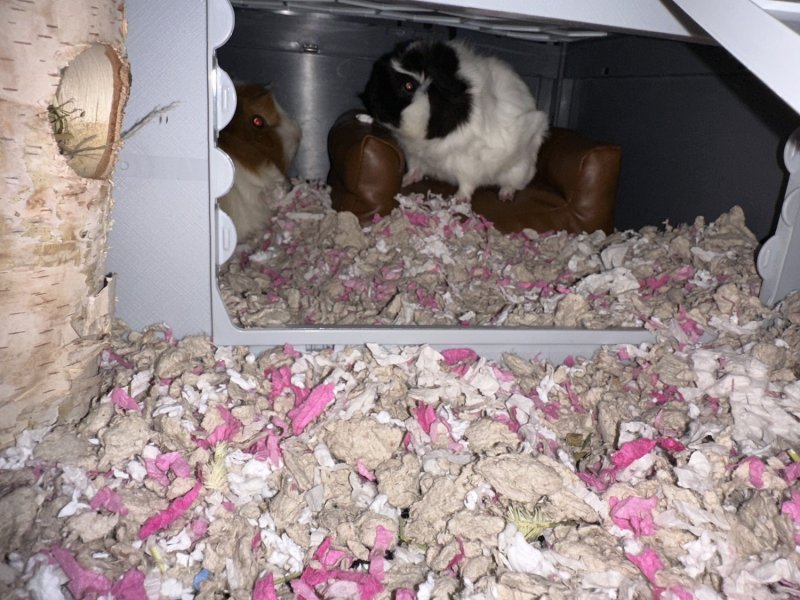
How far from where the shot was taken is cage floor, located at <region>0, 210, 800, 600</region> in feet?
3.06

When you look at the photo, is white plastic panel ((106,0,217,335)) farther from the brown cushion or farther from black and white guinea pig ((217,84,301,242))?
the brown cushion

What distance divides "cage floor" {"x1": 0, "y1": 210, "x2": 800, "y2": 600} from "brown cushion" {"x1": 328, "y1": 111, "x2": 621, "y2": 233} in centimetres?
127

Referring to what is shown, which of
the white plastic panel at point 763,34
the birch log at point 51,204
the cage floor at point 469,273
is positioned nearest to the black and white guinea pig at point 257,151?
the cage floor at point 469,273

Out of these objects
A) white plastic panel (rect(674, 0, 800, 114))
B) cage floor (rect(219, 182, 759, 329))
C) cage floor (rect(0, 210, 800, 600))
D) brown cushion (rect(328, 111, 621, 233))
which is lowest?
cage floor (rect(0, 210, 800, 600))

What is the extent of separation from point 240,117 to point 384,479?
221 centimetres

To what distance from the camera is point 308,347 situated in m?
1.46

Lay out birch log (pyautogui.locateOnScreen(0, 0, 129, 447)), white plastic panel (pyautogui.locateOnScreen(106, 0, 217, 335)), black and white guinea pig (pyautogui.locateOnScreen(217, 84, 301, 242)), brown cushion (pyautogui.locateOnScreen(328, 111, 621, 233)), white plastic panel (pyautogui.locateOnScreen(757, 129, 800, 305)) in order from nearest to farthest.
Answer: birch log (pyautogui.locateOnScreen(0, 0, 129, 447)) < white plastic panel (pyautogui.locateOnScreen(106, 0, 217, 335)) < white plastic panel (pyautogui.locateOnScreen(757, 129, 800, 305)) < black and white guinea pig (pyautogui.locateOnScreen(217, 84, 301, 242)) < brown cushion (pyautogui.locateOnScreen(328, 111, 621, 233))

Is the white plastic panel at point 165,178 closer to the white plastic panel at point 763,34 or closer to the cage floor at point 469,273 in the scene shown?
the cage floor at point 469,273

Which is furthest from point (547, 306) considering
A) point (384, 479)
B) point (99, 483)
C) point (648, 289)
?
point (99, 483)

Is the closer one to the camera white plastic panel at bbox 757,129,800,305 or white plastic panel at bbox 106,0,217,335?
white plastic panel at bbox 106,0,217,335

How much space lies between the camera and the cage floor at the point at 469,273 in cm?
171

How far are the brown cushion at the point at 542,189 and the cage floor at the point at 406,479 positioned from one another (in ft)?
4.15

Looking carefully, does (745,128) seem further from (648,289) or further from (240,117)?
(240,117)

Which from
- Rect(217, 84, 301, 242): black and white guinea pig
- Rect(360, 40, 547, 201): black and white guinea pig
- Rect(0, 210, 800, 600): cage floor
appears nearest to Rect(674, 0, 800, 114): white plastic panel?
Rect(0, 210, 800, 600): cage floor
